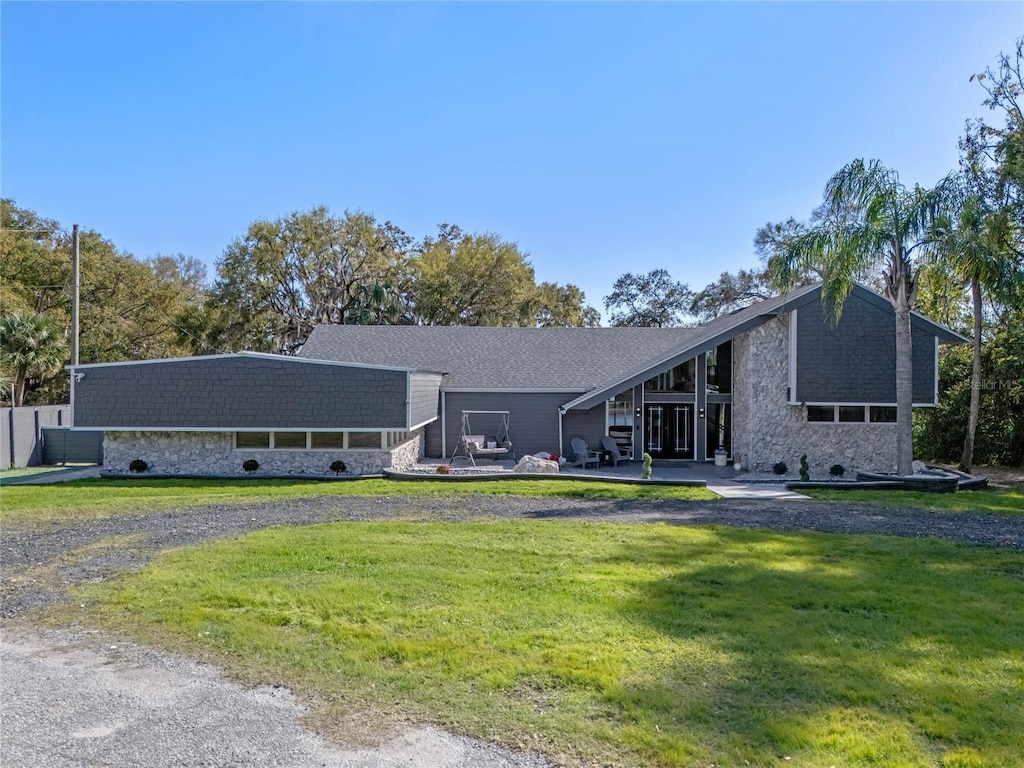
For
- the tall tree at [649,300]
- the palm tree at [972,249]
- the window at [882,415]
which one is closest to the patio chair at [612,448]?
the window at [882,415]

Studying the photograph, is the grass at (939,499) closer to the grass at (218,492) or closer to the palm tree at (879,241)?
the palm tree at (879,241)

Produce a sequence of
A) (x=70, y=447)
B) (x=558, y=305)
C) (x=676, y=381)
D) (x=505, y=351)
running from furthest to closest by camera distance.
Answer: (x=558, y=305), (x=505, y=351), (x=676, y=381), (x=70, y=447)

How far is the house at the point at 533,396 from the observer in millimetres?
15898

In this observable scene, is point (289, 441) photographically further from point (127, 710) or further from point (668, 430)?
point (127, 710)

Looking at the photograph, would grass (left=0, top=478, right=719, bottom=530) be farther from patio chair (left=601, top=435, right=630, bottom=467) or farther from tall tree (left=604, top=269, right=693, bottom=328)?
tall tree (left=604, top=269, right=693, bottom=328)

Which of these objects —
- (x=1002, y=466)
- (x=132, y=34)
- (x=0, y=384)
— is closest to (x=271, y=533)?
(x=132, y=34)

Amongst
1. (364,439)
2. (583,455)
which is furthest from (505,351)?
(364,439)

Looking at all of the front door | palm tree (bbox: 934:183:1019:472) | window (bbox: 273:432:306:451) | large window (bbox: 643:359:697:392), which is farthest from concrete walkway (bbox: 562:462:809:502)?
window (bbox: 273:432:306:451)

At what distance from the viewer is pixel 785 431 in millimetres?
18188

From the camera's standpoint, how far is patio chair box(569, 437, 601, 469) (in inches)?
741

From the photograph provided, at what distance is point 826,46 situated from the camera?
13672 mm

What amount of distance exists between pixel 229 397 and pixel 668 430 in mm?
13145

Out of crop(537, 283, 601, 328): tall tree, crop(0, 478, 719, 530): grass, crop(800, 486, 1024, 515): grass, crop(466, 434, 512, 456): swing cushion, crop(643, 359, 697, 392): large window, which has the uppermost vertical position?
crop(537, 283, 601, 328): tall tree

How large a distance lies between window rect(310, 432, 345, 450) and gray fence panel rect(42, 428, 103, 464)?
8.32 meters
